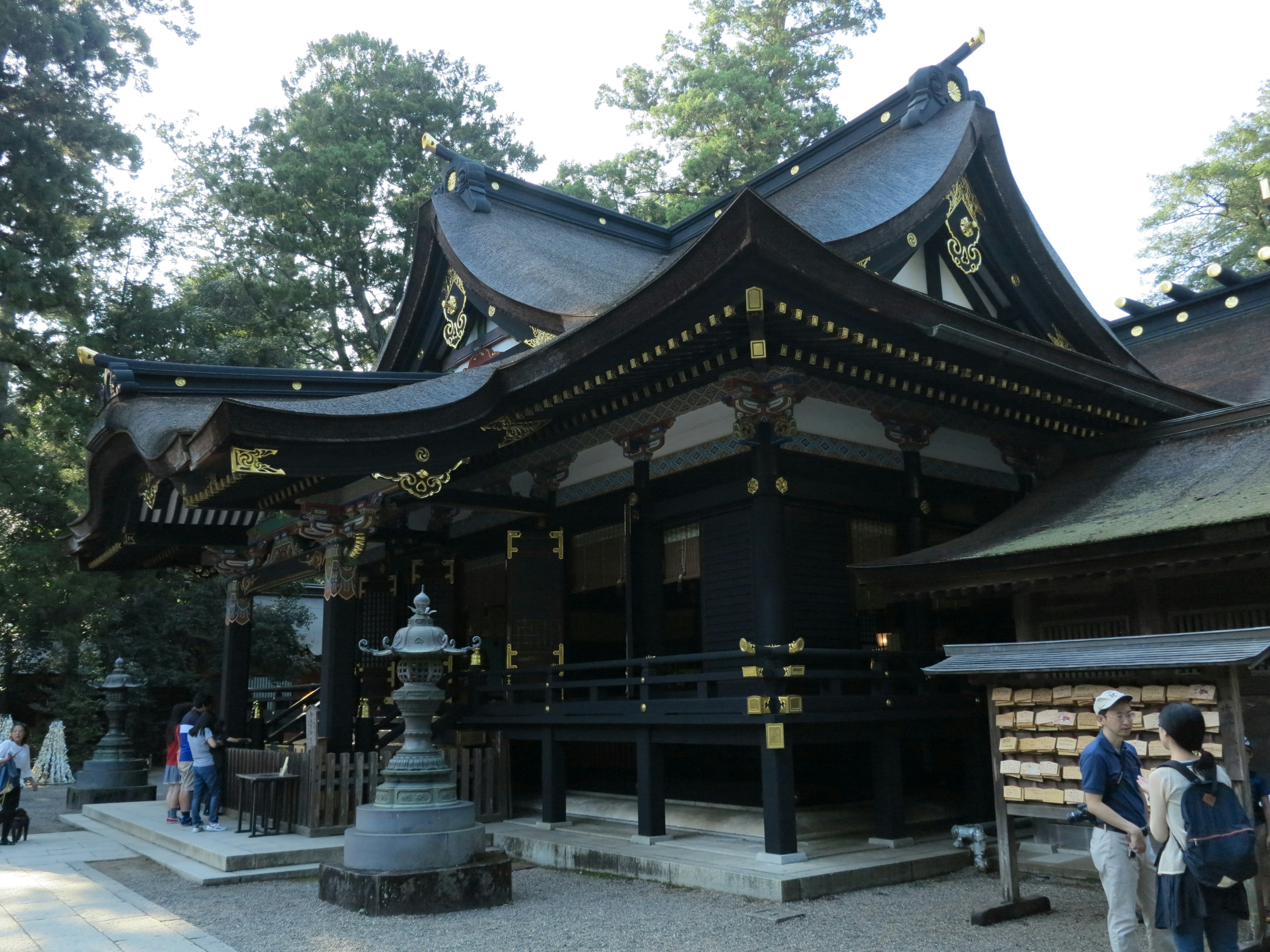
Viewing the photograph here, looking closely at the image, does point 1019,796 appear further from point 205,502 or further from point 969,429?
point 205,502

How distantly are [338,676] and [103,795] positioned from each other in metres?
6.84

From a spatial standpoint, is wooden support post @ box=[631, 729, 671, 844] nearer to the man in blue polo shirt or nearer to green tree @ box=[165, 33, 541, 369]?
the man in blue polo shirt

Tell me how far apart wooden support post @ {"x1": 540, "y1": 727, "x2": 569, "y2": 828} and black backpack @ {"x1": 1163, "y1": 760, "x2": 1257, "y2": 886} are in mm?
7292

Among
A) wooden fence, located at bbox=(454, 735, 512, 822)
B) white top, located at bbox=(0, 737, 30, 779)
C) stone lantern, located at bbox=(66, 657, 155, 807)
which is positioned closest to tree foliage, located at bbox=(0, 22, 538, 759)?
stone lantern, located at bbox=(66, 657, 155, 807)

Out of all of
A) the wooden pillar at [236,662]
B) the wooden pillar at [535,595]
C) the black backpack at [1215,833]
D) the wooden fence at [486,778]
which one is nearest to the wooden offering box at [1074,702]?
the black backpack at [1215,833]

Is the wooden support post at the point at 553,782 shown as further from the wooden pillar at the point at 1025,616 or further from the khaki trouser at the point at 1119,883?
the khaki trouser at the point at 1119,883

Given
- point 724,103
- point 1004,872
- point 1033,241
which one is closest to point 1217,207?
point 724,103

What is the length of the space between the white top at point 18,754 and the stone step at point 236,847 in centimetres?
137

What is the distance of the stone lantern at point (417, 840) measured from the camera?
24.6 ft

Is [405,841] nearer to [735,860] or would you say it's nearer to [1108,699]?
[735,860]

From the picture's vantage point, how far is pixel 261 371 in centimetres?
1120

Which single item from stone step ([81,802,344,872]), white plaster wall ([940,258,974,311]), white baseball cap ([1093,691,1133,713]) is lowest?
stone step ([81,802,344,872])

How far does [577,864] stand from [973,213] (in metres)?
8.53

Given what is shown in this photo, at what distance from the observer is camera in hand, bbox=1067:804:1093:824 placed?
5.71m
